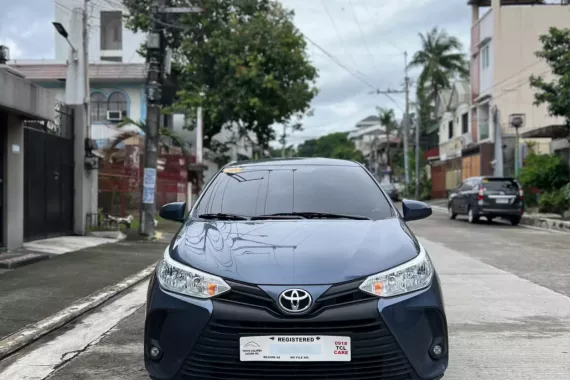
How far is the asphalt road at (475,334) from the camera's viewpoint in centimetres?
427

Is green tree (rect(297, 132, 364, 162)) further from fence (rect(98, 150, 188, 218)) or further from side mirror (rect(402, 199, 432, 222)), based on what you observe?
side mirror (rect(402, 199, 432, 222))

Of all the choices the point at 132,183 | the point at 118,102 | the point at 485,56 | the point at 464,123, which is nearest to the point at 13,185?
the point at 132,183

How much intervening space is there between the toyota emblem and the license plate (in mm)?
145

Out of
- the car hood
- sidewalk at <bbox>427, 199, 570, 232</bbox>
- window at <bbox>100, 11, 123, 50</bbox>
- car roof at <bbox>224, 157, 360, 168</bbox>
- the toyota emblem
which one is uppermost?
window at <bbox>100, 11, 123, 50</bbox>

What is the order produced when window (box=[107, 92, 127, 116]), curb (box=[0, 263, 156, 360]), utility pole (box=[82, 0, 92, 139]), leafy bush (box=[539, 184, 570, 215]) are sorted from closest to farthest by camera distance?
1. curb (box=[0, 263, 156, 360])
2. utility pole (box=[82, 0, 92, 139])
3. leafy bush (box=[539, 184, 570, 215])
4. window (box=[107, 92, 127, 116])

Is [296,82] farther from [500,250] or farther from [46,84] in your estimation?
[500,250]

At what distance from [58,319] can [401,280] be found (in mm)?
3883

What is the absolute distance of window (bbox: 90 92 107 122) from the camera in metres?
27.8

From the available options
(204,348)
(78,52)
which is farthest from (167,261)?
(78,52)

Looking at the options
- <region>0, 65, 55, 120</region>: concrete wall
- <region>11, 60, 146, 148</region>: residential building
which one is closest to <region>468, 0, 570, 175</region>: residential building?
<region>11, 60, 146, 148</region>: residential building

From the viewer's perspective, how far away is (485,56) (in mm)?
32156

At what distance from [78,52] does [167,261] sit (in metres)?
11.0

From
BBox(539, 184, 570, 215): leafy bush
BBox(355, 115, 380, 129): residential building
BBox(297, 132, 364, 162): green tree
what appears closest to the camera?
BBox(539, 184, 570, 215): leafy bush

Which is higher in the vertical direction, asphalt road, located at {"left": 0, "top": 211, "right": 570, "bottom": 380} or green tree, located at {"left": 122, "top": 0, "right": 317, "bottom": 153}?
green tree, located at {"left": 122, "top": 0, "right": 317, "bottom": 153}
